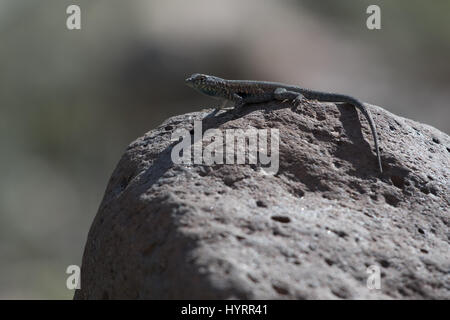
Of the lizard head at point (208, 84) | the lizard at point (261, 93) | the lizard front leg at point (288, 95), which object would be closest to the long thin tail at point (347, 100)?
the lizard at point (261, 93)

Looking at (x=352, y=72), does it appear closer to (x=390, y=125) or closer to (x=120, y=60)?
(x=120, y=60)

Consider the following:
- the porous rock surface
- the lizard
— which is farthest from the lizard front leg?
the porous rock surface

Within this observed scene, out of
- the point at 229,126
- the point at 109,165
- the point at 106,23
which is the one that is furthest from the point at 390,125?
the point at 106,23

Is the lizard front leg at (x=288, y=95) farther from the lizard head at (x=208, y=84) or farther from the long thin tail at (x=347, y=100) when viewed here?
the lizard head at (x=208, y=84)

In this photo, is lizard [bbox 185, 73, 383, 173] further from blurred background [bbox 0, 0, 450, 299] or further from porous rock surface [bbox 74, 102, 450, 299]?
blurred background [bbox 0, 0, 450, 299]

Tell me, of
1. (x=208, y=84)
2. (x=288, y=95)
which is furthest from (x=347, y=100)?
(x=208, y=84)
